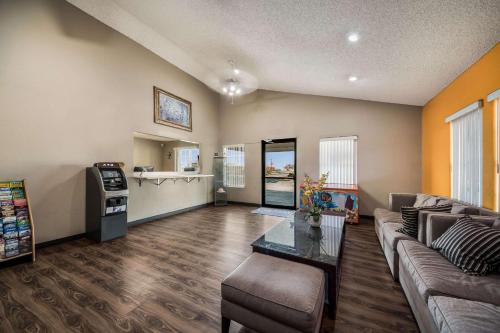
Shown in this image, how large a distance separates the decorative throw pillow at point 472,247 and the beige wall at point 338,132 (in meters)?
2.90

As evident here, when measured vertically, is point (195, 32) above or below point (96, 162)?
above

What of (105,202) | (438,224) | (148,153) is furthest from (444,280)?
(148,153)

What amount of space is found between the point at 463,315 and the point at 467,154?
276 cm

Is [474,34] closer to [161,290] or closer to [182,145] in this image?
[161,290]

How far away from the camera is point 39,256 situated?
101 inches

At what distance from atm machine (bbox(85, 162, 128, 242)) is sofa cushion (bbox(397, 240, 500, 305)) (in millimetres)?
3989

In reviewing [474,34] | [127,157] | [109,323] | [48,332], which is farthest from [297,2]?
[127,157]

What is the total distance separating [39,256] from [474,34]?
591cm

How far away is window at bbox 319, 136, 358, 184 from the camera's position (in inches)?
182

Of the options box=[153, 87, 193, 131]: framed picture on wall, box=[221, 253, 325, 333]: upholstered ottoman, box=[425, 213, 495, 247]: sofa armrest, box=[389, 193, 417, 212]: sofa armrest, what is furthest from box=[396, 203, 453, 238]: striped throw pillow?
box=[153, 87, 193, 131]: framed picture on wall

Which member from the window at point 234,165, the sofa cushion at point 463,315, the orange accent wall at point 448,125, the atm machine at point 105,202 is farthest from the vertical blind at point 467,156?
the atm machine at point 105,202

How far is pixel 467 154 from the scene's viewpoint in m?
2.67

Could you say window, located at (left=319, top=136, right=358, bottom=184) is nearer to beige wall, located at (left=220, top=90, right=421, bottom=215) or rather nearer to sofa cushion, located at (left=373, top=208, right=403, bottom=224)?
beige wall, located at (left=220, top=90, right=421, bottom=215)

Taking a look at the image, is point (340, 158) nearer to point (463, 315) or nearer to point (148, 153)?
point (463, 315)
